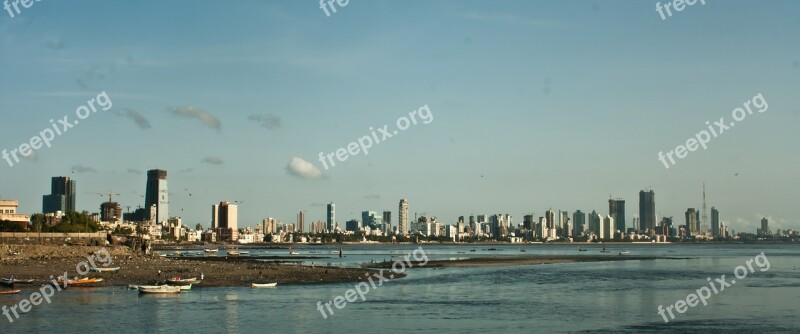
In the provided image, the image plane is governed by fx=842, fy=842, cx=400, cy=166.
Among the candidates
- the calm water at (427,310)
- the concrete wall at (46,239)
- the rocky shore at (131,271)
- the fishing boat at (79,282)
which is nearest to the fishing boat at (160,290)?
the calm water at (427,310)

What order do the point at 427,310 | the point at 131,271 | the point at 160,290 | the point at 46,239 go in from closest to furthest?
1. the point at 427,310
2. the point at 160,290
3. the point at 131,271
4. the point at 46,239

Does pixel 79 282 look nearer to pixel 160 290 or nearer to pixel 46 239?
pixel 160 290

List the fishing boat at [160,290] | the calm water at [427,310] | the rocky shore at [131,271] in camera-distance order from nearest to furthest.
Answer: the calm water at [427,310] < the fishing boat at [160,290] < the rocky shore at [131,271]

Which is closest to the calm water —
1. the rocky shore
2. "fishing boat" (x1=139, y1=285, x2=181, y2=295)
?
"fishing boat" (x1=139, y1=285, x2=181, y2=295)

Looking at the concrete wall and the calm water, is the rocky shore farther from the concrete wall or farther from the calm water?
the concrete wall

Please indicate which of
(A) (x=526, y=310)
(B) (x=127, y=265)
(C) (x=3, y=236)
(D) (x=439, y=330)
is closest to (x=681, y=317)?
(A) (x=526, y=310)

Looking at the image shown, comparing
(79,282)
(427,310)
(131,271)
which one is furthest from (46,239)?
(427,310)

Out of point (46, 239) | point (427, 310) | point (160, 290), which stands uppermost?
point (46, 239)

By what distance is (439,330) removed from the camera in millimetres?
53000

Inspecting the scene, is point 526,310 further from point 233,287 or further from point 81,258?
point 81,258

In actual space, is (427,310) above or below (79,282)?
below

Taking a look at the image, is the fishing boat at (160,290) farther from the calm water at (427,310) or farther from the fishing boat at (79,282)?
the fishing boat at (79,282)

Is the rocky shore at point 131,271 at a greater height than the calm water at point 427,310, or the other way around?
the rocky shore at point 131,271

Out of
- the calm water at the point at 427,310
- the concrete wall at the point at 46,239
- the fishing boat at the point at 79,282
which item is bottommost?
the calm water at the point at 427,310
